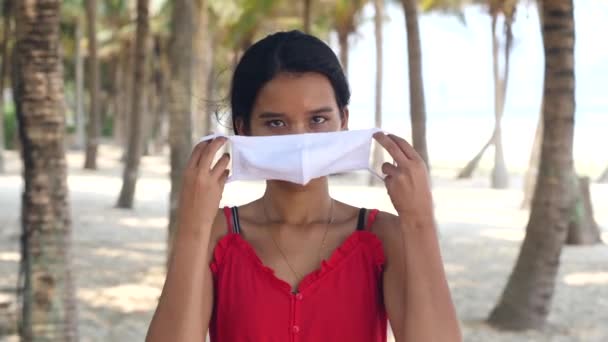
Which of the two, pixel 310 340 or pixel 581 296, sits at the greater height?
pixel 310 340

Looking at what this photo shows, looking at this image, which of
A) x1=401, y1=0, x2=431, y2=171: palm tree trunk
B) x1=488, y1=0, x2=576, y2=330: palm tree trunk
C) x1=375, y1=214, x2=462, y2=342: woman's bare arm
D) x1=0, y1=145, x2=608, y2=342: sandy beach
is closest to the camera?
x1=375, y1=214, x2=462, y2=342: woman's bare arm

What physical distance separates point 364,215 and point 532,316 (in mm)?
5701

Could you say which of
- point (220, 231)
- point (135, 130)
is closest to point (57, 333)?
point (220, 231)

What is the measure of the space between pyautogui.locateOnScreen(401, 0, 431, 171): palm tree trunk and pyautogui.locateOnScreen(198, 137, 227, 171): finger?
9060 millimetres

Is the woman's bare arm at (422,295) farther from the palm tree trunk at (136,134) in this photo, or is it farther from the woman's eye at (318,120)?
the palm tree trunk at (136,134)

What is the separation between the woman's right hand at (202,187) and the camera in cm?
188

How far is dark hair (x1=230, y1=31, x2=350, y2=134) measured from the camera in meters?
1.97

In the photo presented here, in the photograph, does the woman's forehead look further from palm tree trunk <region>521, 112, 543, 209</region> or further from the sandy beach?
palm tree trunk <region>521, 112, 543, 209</region>

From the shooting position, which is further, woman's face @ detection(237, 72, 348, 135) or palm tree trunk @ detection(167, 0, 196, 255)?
palm tree trunk @ detection(167, 0, 196, 255)

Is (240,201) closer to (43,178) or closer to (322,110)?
(43,178)

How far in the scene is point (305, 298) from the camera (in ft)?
6.22

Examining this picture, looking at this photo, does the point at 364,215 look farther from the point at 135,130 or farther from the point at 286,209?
the point at 135,130

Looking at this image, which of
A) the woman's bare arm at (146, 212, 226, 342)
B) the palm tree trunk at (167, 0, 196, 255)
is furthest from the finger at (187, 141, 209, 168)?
the palm tree trunk at (167, 0, 196, 255)

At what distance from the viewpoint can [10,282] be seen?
28.6 ft
